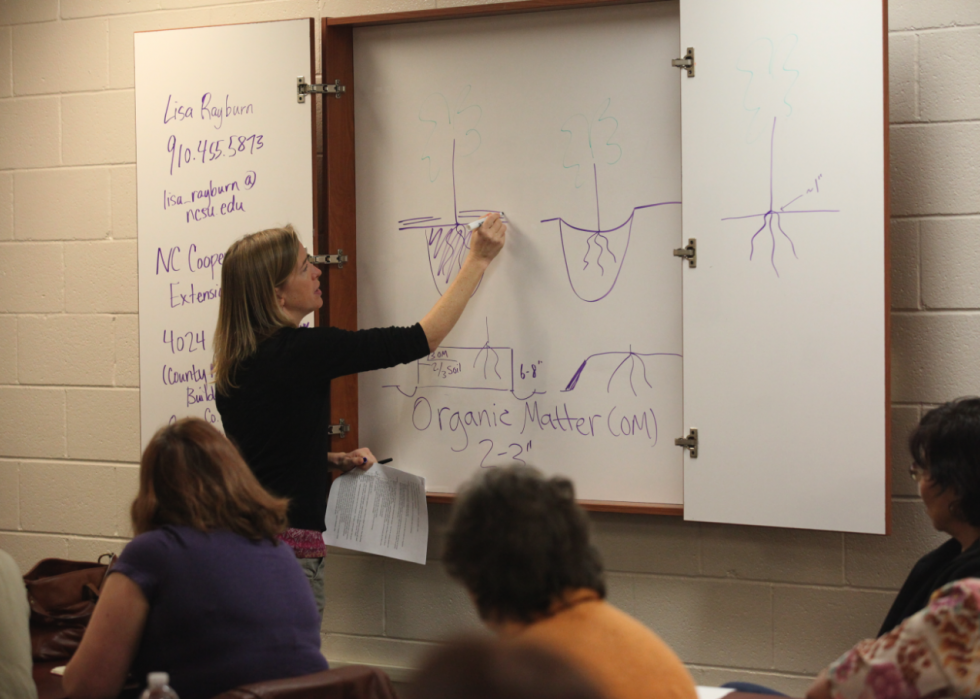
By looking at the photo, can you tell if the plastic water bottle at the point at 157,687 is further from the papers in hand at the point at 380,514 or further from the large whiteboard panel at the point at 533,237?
the large whiteboard panel at the point at 533,237

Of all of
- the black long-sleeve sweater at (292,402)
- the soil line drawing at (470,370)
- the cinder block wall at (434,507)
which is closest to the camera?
the black long-sleeve sweater at (292,402)

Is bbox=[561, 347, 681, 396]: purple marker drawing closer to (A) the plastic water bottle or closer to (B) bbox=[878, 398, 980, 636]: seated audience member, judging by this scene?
(B) bbox=[878, 398, 980, 636]: seated audience member

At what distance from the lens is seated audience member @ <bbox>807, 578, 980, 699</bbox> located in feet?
4.13

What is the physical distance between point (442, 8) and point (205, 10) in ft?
2.59

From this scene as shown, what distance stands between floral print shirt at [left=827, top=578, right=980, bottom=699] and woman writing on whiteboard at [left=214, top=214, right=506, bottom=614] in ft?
4.14

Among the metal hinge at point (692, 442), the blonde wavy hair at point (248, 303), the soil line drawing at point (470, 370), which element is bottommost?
the metal hinge at point (692, 442)

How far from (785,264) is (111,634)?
168 centimetres

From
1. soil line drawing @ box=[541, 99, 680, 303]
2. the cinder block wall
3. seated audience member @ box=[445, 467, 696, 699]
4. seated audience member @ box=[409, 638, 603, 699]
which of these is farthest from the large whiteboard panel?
seated audience member @ box=[409, 638, 603, 699]

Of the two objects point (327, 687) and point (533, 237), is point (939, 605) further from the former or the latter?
point (533, 237)

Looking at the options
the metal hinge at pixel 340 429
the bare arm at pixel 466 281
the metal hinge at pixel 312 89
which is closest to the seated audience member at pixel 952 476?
the bare arm at pixel 466 281

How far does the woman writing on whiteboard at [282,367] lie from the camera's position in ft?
6.97

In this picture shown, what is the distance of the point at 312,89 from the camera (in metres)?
2.55

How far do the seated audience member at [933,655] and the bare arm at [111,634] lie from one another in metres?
1.13

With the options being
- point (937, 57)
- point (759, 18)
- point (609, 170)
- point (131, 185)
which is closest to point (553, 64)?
point (609, 170)
